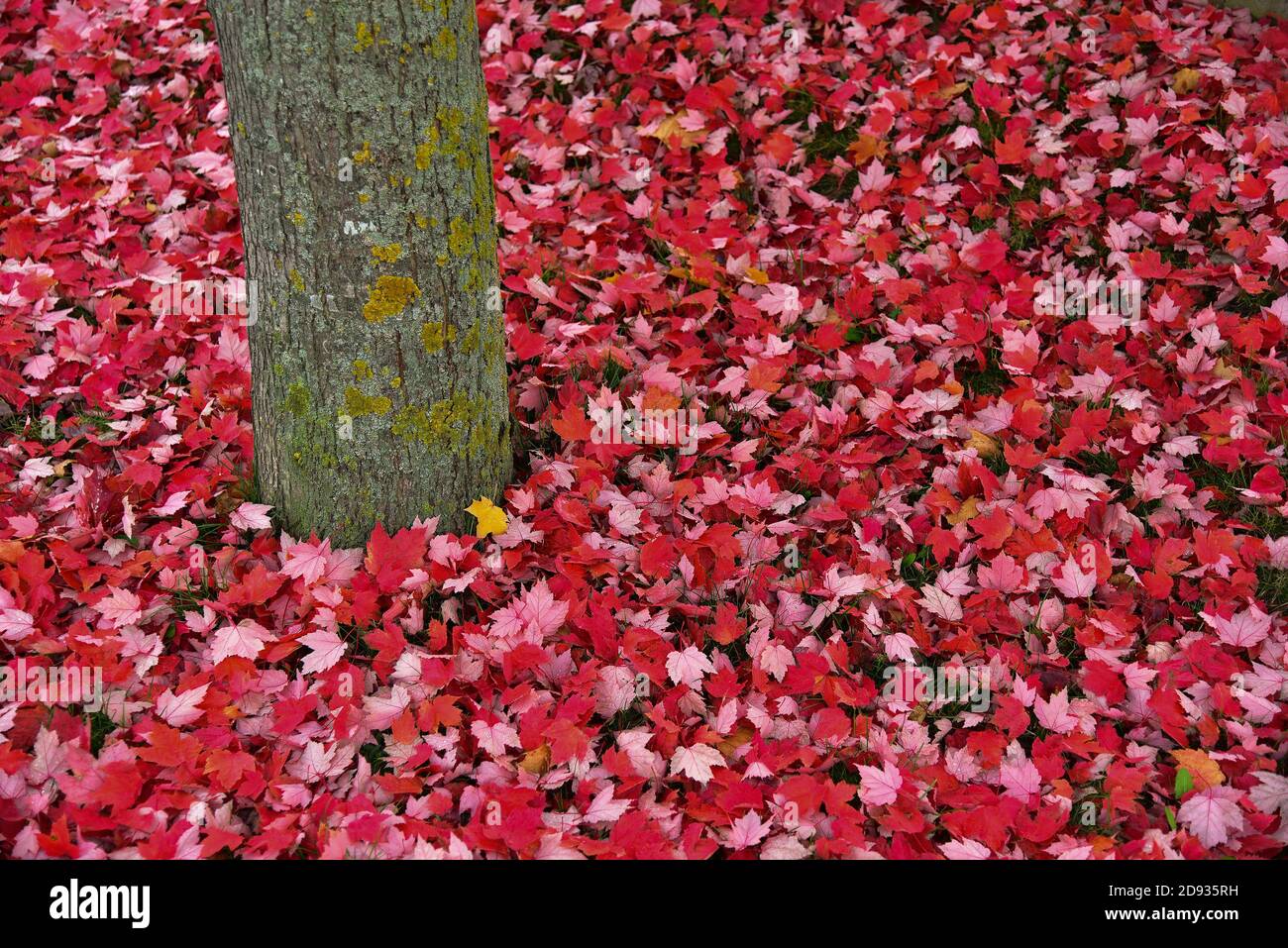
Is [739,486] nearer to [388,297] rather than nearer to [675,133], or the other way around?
[388,297]

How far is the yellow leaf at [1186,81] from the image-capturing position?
14.2 feet

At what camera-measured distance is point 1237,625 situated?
8.71 feet

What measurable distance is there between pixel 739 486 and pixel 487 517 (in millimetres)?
771

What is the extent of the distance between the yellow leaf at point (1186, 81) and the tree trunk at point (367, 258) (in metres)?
3.28

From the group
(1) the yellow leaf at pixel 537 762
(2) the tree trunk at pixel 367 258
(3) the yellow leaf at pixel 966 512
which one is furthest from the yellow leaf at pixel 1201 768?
(2) the tree trunk at pixel 367 258

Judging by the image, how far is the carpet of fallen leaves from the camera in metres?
2.37

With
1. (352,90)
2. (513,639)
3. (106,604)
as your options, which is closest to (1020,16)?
(352,90)

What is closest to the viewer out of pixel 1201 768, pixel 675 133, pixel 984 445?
pixel 1201 768

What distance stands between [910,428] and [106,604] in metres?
2.43

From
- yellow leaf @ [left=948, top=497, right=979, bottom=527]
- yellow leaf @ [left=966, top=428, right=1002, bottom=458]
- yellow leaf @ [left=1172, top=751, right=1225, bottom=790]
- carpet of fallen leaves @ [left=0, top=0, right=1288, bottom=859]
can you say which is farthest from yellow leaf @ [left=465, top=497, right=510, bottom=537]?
yellow leaf @ [left=1172, top=751, right=1225, bottom=790]

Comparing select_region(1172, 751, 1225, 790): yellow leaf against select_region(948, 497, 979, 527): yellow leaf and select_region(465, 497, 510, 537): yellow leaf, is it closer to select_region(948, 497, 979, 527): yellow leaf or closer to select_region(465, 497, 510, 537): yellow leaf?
select_region(948, 497, 979, 527): yellow leaf

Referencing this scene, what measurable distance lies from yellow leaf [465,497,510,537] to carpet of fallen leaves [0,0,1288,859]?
2.0 inches

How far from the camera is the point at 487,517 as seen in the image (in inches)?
115

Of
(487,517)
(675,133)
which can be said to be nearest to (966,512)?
(487,517)
